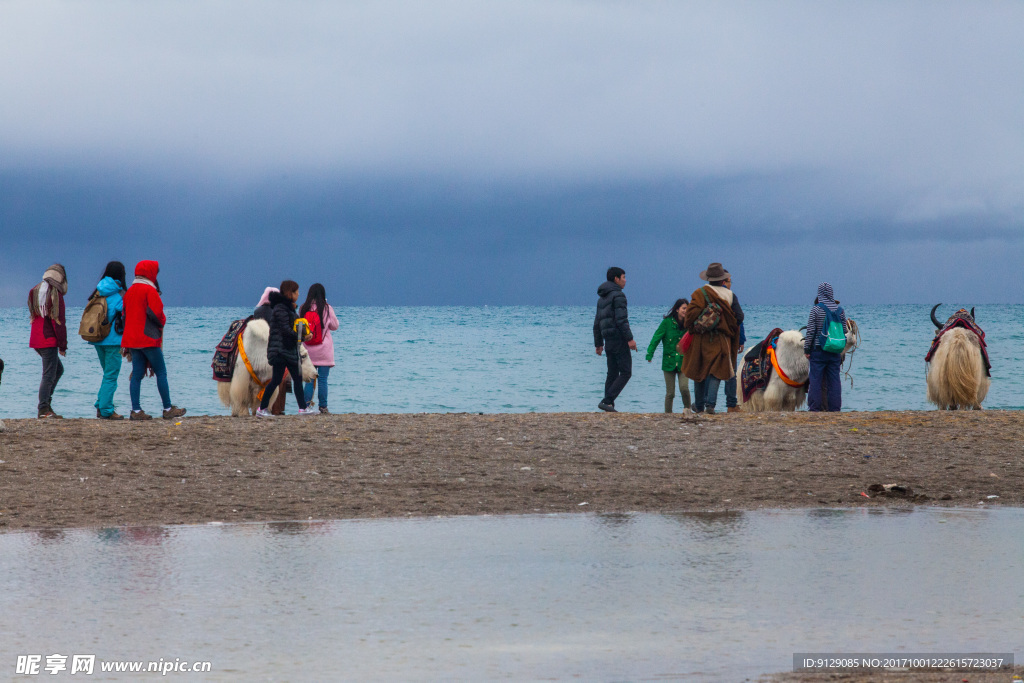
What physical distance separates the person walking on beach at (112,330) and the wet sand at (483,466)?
29.1 inches

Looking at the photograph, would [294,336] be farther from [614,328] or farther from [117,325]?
[614,328]

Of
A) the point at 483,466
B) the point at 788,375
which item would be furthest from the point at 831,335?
the point at 483,466

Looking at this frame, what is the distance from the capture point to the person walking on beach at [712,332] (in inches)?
494

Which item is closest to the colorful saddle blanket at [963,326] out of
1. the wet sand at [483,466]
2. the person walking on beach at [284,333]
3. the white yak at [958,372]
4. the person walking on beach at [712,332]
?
the white yak at [958,372]

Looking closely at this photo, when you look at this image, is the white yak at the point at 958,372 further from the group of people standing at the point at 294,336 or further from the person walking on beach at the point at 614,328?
the group of people standing at the point at 294,336

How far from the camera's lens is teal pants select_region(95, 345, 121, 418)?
1184 centimetres

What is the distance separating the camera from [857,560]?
591 centimetres

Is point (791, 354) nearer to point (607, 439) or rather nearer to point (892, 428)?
point (892, 428)

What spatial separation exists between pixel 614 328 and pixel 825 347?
8.27ft

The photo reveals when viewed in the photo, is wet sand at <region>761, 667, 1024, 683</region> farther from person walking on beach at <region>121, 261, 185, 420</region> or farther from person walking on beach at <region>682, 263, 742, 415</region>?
person walking on beach at <region>121, 261, 185, 420</region>

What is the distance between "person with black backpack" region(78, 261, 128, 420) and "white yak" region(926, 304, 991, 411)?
10.0 meters

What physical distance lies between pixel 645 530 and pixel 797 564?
1.16 m

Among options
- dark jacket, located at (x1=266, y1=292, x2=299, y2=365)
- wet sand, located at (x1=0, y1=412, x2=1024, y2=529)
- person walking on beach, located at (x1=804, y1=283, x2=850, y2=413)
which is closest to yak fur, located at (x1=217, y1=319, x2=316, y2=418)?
dark jacket, located at (x1=266, y1=292, x2=299, y2=365)

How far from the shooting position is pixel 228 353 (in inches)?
527
